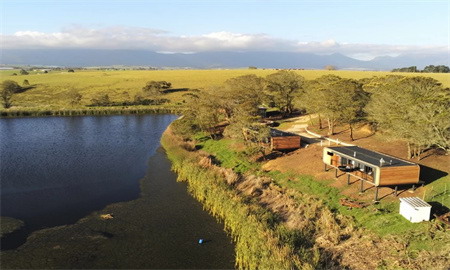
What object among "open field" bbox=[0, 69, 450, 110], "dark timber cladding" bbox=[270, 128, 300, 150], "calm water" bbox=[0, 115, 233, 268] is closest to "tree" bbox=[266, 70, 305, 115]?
"dark timber cladding" bbox=[270, 128, 300, 150]

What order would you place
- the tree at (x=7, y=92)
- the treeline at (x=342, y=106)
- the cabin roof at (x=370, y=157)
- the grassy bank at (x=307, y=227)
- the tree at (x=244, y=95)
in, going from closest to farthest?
1. the grassy bank at (x=307, y=227)
2. the cabin roof at (x=370, y=157)
3. the treeline at (x=342, y=106)
4. the tree at (x=244, y=95)
5. the tree at (x=7, y=92)

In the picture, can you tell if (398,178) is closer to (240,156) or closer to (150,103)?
(240,156)

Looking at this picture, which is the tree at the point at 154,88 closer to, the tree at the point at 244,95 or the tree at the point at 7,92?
the tree at the point at 7,92

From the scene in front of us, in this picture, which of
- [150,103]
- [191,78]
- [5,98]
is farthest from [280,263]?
[191,78]

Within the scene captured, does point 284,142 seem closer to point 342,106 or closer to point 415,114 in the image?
point 342,106

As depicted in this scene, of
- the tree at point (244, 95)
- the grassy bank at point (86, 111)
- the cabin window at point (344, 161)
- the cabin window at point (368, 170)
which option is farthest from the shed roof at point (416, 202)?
the grassy bank at point (86, 111)

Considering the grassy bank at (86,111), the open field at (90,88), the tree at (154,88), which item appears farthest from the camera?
the tree at (154,88)

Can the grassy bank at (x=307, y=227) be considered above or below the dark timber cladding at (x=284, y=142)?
below
